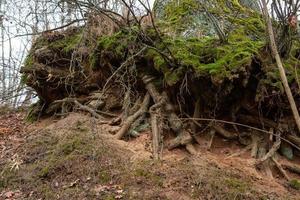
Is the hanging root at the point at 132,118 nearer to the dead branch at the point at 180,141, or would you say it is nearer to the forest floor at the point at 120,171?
the forest floor at the point at 120,171

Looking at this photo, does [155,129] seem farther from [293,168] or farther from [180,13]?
[180,13]

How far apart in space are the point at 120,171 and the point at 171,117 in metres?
1.75

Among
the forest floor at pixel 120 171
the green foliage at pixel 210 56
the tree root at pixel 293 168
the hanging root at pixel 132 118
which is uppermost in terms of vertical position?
the green foliage at pixel 210 56

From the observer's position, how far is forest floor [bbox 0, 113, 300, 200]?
19.9ft

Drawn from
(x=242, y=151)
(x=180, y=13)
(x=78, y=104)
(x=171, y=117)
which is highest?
(x=180, y=13)

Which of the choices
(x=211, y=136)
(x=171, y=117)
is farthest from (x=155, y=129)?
(x=211, y=136)

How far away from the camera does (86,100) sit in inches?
391

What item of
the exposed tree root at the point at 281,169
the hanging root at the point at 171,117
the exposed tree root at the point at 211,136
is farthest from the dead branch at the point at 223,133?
the exposed tree root at the point at 281,169

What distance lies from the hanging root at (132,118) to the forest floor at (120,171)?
0.21 metres

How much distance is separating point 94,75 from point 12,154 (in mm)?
2820

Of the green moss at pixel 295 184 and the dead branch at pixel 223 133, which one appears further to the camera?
the dead branch at pixel 223 133

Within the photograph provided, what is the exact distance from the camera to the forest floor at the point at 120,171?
6066 mm

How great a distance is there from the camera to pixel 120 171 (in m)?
6.57

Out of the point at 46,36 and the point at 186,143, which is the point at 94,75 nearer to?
the point at 46,36
